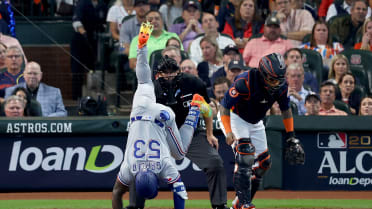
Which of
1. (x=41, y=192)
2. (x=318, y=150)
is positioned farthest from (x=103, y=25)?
(x=318, y=150)

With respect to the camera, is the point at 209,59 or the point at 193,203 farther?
the point at 209,59

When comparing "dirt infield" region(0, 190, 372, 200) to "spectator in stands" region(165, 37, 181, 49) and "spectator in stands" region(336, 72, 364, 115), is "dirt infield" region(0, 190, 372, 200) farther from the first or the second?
"spectator in stands" region(165, 37, 181, 49)

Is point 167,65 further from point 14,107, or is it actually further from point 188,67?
point 14,107

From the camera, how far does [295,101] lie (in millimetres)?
12328

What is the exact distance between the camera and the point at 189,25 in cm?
1400

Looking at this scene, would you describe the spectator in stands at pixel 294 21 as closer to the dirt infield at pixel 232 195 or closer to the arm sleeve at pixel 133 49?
the arm sleeve at pixel 133 49

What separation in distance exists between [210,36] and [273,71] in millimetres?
5237

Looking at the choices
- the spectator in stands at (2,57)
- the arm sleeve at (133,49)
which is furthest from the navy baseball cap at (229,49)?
the spectator in stands at (2,57)

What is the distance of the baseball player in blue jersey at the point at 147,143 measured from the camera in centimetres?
702

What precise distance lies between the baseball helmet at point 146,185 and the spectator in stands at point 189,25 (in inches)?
286

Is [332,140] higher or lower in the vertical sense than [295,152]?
lower

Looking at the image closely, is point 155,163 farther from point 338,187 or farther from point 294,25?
point 294,25

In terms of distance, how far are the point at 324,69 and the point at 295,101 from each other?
1409 mm

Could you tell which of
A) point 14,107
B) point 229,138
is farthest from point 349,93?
point 14,107
